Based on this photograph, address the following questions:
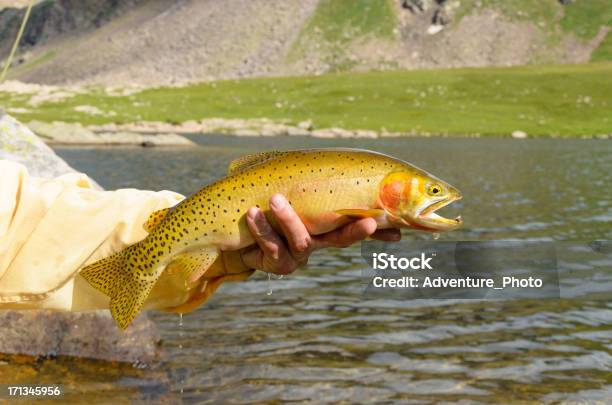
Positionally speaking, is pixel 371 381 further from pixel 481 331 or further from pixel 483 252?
pixel 483 252

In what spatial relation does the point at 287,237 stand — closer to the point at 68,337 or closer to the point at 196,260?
the point at 196,260

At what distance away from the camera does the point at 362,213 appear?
4.08m

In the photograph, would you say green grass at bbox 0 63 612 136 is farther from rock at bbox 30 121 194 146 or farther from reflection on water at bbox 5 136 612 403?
reflection on water at bbox 5 136 612 403

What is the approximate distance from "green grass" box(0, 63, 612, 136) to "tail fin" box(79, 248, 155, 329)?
357 ft

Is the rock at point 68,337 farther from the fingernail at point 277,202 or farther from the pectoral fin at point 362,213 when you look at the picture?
the pectoral fin at point 362,213

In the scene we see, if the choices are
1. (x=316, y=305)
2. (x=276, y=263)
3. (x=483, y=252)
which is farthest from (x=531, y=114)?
(x=276, y=263)

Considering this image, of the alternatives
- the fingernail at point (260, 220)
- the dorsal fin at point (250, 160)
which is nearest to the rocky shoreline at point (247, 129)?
the dorsal fin at point (250, 160)

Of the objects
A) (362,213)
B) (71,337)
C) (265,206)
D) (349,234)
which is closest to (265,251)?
(265,206)

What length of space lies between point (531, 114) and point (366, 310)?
385 feet

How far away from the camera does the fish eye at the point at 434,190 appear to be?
13.8 feet

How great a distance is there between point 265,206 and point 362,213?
49cm

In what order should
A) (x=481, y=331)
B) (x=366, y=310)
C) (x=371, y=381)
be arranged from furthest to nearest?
(x=366, y=310) → (x=481, y=331) → (x=371, y=381)

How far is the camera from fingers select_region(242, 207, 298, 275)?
13.6 ft

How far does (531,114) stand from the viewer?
416 feet
